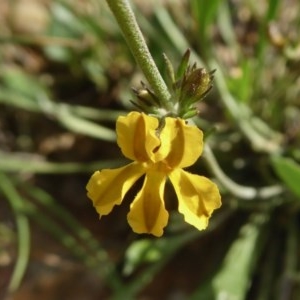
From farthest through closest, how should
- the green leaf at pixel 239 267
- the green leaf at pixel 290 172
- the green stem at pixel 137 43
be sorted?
the green leaf at pixel 239 267
the green leaf at pixel 290 172
the green stem at pixel 137 43

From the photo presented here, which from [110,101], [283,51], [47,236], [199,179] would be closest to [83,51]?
[110,101]

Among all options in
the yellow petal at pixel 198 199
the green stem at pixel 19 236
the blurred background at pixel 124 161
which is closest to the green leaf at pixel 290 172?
the blurred background at pixel 124 161

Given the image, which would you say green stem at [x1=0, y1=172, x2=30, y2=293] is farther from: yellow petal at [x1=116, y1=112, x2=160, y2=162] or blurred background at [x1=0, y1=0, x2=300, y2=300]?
yellow petal at [x1=116, y1=112, x2=160, y2=162]

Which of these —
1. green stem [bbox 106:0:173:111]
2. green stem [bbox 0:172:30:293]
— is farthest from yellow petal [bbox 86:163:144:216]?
green stem [bbox 0:172:30:293]

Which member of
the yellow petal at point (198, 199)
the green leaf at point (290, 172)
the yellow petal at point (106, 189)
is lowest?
the yellow petal at point (198, 199)

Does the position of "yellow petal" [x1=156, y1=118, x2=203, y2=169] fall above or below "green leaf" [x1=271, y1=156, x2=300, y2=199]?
below

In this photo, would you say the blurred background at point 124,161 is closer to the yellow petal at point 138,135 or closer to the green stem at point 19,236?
the green stem at point 19,236

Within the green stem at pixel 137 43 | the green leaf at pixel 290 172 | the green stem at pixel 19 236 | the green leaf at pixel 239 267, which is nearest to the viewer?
the green stem at pixel 137 43

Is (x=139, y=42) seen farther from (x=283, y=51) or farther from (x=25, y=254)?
(x=25, y=254)
